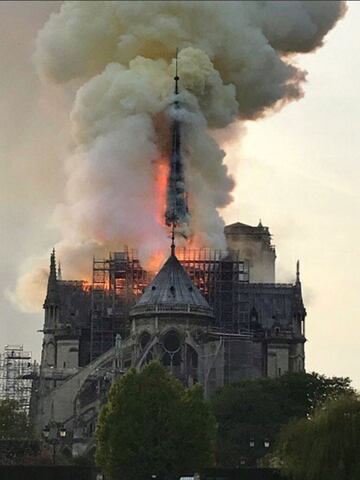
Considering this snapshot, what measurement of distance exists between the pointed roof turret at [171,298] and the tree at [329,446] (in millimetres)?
72822

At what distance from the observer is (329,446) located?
324ft

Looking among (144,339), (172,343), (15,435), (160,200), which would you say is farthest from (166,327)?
(15,435)

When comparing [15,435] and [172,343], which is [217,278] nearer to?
[172,343]

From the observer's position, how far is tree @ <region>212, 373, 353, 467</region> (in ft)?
479

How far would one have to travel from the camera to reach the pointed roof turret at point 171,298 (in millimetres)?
175750

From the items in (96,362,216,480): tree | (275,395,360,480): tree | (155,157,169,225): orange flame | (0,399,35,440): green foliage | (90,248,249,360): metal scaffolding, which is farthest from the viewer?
(90,248,249,360): metal scaffolding

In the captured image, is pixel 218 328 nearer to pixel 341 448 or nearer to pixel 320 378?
pixel 320 378

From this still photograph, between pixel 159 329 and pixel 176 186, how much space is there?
588 inches

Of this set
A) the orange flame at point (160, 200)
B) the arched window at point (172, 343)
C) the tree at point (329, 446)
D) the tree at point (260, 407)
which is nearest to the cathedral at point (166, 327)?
the arched window at point (172, 343)

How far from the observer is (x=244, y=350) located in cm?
17388

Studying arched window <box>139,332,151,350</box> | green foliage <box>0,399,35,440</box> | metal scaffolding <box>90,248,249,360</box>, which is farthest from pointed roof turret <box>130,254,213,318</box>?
green foliage <box>0,399,35,440</box>

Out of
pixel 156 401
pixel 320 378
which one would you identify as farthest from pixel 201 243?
pixel 156 401

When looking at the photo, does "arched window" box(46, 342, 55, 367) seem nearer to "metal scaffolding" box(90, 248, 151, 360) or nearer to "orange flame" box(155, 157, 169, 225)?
"metal scaffolding" box(90, 248, 151, 360)

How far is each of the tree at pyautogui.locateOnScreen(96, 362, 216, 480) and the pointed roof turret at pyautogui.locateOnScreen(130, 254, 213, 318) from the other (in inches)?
1951
